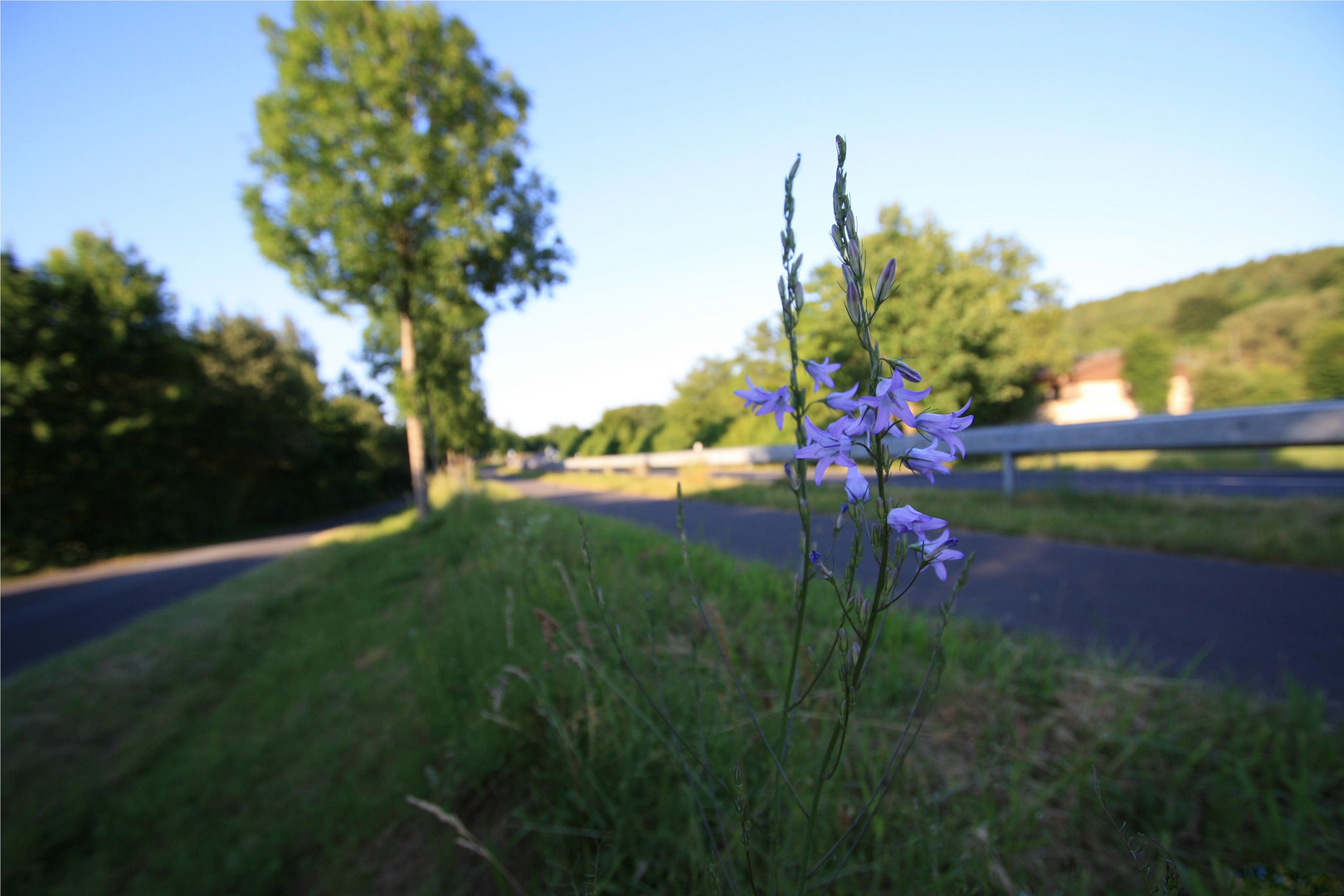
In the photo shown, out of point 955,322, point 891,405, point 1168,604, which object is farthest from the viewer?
point 955,322

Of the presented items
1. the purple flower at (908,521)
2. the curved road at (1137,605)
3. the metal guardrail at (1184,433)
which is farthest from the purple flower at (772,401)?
the curved road at (1137,605)

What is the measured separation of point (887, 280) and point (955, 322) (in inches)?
325

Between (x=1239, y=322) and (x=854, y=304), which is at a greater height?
(x=1239, y=322)

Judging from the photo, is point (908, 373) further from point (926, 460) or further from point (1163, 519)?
point (1163, 519)

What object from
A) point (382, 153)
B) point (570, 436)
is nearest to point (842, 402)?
point (382, 153)

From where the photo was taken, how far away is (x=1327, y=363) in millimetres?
20922

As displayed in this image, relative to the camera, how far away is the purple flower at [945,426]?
2.26 feet

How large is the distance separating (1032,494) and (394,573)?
25.8 ft

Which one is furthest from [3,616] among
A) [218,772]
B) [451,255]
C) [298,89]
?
[298,89]

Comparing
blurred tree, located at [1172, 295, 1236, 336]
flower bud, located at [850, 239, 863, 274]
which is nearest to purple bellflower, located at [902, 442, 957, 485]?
flower bud, located at [850, 239, 863, 274]

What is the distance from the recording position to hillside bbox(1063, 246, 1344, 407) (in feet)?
81.0

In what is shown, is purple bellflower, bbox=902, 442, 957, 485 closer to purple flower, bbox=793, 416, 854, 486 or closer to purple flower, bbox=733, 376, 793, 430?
purple flower, bbox=793, 416, 854, 486

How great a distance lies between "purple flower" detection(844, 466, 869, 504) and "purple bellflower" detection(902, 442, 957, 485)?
0.06 meters

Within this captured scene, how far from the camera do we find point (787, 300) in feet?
2.62
